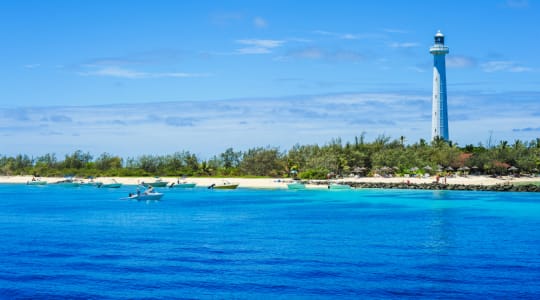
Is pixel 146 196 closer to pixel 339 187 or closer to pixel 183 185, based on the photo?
pixel 183 185

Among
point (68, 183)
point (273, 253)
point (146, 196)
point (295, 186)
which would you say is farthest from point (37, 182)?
point (273, 253)

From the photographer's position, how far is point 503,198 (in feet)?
224

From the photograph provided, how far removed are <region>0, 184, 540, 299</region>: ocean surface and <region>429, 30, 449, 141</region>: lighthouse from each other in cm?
5102

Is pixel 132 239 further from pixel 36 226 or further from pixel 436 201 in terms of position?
pixel 436 201

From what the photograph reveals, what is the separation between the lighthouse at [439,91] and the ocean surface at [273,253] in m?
51.0

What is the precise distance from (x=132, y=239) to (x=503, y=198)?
43737 millimetres

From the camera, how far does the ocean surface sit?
24344 mm

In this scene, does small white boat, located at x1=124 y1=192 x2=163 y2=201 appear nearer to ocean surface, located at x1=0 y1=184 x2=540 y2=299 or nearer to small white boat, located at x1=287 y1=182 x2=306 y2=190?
ocean surface, located at x1=0 y1=184 x2=540 y2=299

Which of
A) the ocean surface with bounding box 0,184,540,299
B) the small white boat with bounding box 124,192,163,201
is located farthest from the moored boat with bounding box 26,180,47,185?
the ocean surface with bounding box 0,184,540,299

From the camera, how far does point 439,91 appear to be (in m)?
108

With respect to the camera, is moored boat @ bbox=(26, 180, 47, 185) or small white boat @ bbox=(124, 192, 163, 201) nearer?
small white boat @ bbox=(124, 192, 163, 201)

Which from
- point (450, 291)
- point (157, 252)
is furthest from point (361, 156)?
point (450, 291)

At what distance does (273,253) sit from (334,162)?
249ft

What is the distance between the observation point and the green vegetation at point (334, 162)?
9900 cm
